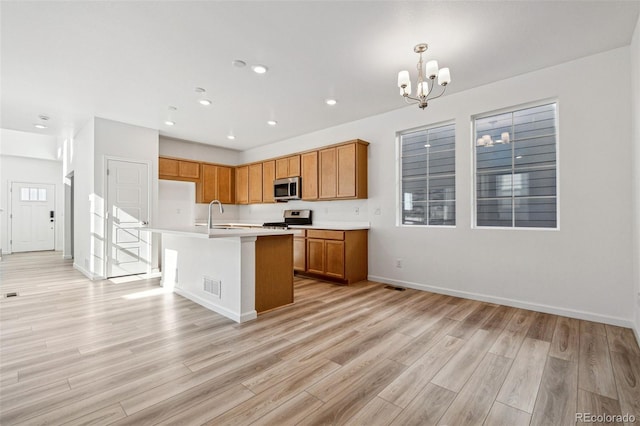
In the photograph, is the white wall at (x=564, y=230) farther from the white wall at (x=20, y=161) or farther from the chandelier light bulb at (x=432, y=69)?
the white wall at (x=20, y=161)

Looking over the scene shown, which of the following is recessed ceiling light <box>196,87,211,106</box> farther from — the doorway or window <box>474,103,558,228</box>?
the doorway

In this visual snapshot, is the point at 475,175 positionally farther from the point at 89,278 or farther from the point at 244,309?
the point at 89,278

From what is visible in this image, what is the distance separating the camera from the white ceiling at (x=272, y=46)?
236 cm

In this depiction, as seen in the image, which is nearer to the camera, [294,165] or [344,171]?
[344,171]

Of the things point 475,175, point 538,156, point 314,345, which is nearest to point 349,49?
point 475,175

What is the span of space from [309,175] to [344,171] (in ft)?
2.83

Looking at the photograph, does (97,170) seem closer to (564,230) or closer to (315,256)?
(315,256)

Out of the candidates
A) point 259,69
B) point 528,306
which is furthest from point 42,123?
point 528,306

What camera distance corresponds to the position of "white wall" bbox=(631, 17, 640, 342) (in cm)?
252

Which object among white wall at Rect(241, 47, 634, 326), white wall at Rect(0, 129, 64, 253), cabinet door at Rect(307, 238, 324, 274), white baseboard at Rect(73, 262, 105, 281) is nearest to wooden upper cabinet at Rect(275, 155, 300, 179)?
cabinet door at Rect(307, 238, 324, 274)

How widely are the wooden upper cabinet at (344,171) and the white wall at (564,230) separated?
94cm

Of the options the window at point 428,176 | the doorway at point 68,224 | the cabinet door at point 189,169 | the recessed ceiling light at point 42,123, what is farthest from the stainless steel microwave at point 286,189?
the doorway at point 68,224

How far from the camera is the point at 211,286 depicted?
11.3ft

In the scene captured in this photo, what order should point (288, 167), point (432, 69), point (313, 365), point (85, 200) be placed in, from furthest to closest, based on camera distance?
point (288, 167) → point (85, 200) → point (432, 69) → point (313, 365)
